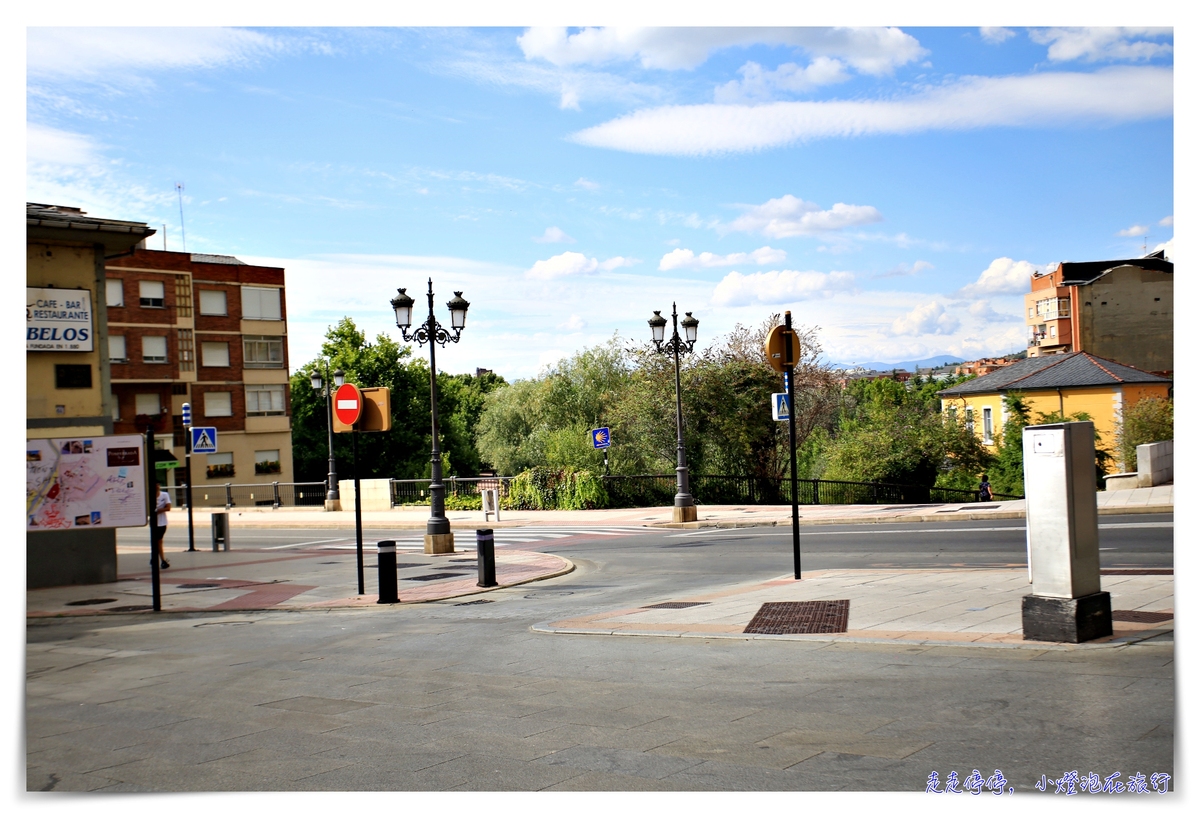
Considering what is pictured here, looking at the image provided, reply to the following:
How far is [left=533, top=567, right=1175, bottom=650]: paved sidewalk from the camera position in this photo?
8.19 m

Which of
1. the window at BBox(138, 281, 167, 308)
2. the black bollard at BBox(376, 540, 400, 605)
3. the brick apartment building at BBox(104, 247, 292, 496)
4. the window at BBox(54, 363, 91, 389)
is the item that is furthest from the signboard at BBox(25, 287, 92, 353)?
the window at BBox(138, 281, 167, 308)

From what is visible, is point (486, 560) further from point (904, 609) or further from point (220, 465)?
point (220, 465)

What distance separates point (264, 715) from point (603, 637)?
368cm

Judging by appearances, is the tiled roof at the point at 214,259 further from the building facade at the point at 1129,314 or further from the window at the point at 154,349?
the building facade at the point at 1129,314

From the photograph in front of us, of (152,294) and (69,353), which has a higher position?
(152,294)

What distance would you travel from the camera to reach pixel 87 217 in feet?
53.0

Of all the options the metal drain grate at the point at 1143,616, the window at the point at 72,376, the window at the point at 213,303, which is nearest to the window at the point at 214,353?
the window at the point at 213,303

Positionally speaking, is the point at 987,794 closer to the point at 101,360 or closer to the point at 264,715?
the point at 264,715

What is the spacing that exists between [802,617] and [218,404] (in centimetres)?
5313

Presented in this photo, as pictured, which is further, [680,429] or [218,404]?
[218,404]

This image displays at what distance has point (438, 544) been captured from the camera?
2078 cm

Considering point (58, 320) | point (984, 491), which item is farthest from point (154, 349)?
point (984, 491)

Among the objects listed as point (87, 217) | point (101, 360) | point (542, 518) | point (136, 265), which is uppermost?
point (136, 265)

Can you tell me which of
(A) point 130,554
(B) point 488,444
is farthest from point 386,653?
(B) point 488,444
